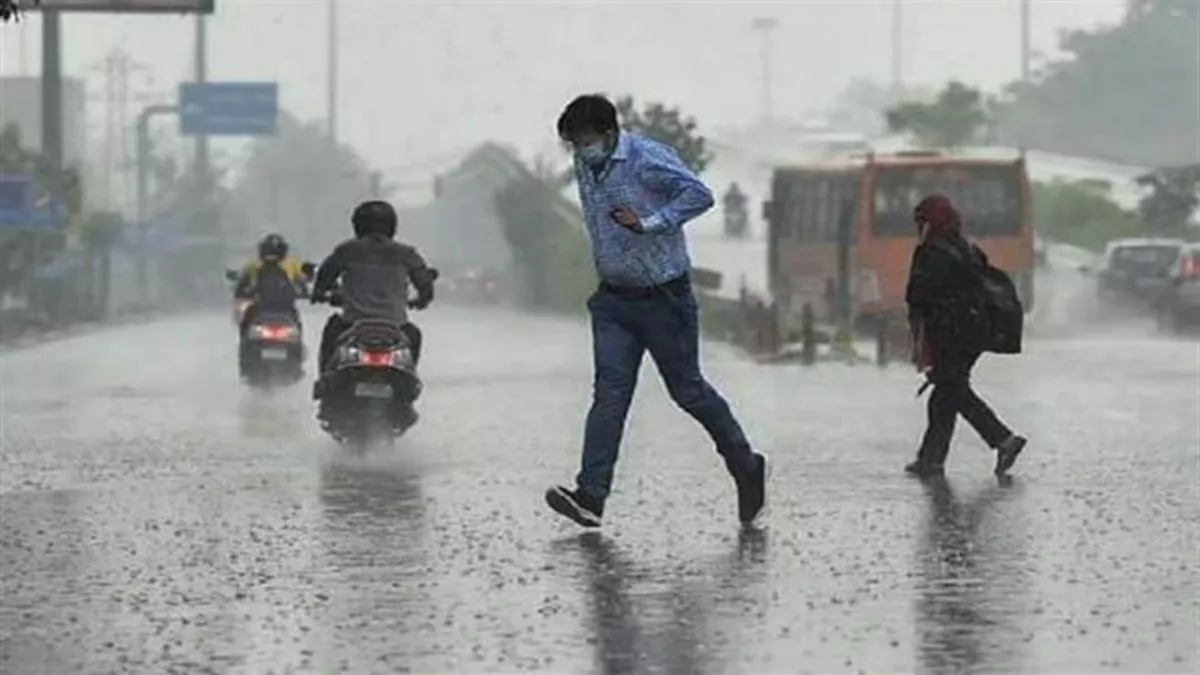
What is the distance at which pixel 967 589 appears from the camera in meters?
10.4

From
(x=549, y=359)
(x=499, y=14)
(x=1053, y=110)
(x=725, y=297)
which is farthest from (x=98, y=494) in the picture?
(x=1053, y=110)

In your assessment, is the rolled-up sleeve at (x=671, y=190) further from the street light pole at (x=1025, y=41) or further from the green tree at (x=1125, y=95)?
the green tree at (x=1125, y=95)

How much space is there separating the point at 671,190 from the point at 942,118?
197 feet

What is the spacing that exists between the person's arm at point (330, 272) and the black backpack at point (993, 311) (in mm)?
3921

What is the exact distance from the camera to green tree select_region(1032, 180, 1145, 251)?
7481 cm

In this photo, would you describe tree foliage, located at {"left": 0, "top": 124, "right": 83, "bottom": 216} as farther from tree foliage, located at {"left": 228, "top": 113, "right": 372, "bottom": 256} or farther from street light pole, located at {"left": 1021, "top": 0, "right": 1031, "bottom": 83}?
tree foliage, located at {"left": 228, "top": 113, "right": 372, "bottom": 256}

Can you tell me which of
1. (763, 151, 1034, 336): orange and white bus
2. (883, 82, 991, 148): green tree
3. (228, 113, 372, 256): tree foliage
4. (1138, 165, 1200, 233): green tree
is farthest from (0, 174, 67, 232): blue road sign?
(228, 113, 372, 256): tree foliage

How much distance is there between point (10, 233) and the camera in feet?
195

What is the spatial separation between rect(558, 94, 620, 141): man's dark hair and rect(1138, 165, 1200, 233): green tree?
5421cm

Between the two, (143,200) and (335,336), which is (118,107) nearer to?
(143,200)

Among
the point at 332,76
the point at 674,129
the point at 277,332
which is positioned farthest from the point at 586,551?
the point at 332,76

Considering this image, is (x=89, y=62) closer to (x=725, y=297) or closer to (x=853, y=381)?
(x=725, y=297)

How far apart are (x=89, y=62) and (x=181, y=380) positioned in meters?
92.9

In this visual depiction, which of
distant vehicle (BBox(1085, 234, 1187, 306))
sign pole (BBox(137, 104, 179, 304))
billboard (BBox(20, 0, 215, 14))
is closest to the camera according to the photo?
billboard (BBox(20, 0, 215, 14))
